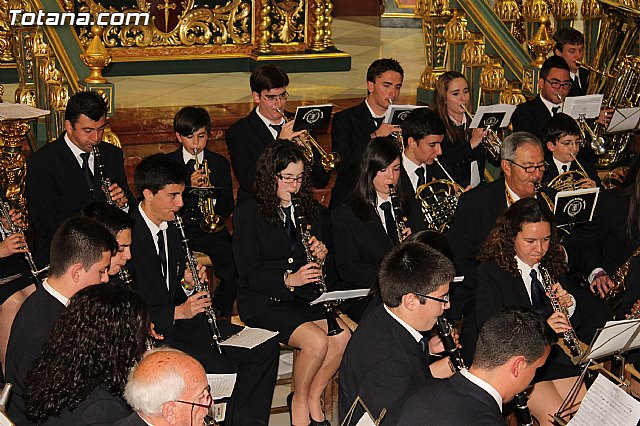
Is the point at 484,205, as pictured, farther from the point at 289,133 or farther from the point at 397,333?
the point at 397,333

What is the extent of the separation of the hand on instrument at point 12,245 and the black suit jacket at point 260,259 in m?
1.27

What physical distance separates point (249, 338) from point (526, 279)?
1.64 meters

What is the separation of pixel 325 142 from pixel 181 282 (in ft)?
9.89

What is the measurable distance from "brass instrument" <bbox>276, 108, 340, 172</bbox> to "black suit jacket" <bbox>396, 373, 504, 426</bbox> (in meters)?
3.43

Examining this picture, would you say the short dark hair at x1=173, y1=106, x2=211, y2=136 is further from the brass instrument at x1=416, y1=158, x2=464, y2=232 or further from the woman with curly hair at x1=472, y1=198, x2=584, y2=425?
the woman with curly hair at x1=472, y1=198, x2=584, y2=425

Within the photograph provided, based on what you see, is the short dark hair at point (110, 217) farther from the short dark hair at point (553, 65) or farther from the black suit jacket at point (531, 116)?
the short dark hair at point (553, 65)

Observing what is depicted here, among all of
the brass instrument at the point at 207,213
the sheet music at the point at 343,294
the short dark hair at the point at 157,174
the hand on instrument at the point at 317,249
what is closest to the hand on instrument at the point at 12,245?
the short dark hair at the point at 157,174

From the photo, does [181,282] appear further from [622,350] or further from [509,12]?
[509,12]

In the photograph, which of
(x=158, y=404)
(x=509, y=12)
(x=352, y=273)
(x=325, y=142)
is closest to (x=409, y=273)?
(x=158, y=404)

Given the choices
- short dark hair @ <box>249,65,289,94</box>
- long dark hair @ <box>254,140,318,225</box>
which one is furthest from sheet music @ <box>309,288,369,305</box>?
short dark hair @ <box>249,65,289,94</box>

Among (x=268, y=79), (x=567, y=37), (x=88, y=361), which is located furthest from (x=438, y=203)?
(x=88, y=361)

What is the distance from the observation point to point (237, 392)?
6.46m

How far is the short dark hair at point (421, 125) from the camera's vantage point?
7316 mm

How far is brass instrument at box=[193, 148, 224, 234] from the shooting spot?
7.34 meters
